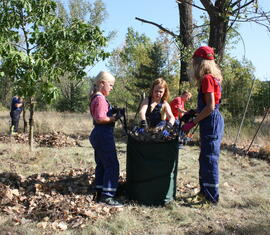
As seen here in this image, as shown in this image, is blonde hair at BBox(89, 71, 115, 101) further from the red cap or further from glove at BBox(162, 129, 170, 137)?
the red cap

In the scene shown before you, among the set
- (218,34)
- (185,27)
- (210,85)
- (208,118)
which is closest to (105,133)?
(208,118)

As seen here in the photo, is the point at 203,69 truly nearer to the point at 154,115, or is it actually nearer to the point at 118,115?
the point at 154,115

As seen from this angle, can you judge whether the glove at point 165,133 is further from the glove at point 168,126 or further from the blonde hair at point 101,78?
the blonde hair at point 101,78

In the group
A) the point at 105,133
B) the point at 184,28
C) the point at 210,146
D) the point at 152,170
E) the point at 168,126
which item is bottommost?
the point at 152,170

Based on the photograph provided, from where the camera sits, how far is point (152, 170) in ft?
12.7

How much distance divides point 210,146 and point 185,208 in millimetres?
831

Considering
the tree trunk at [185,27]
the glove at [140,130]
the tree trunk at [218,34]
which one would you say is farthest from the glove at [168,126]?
the tree trunk at [185,27]

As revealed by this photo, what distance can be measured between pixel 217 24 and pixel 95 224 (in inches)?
291

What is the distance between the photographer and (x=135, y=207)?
3.87m

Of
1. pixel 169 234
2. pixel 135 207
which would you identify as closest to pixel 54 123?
pixel 135 207

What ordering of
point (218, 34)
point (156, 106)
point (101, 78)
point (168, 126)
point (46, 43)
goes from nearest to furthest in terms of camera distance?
point (101, 78) < point (168, 126) < point (156, 106) < point (46, 43) < point (218, 34)

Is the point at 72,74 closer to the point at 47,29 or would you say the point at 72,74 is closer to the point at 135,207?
the point at 47,29

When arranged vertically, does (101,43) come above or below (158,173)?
above

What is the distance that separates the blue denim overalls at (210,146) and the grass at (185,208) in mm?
342
